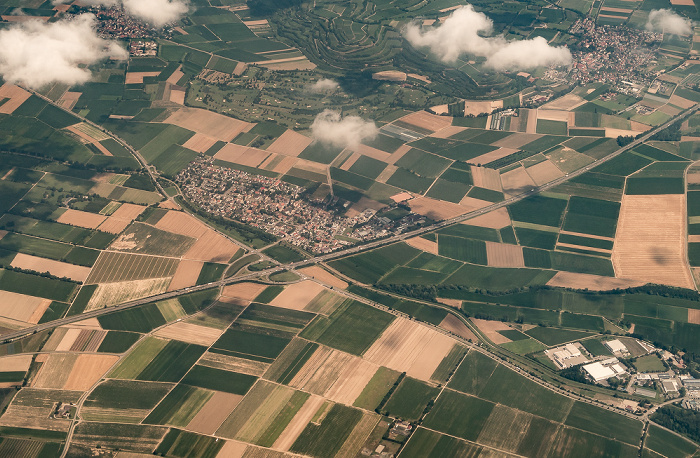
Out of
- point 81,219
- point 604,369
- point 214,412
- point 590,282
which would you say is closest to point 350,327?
point 214,412

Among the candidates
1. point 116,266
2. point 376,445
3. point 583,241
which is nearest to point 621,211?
point 583,241

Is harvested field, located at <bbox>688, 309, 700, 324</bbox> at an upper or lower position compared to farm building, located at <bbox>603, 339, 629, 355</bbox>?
upper

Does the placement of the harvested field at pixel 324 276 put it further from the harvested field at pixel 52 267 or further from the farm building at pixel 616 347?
the farm building at pixel 616 347

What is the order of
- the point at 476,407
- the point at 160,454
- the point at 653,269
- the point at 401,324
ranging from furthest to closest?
the point at 653,269, the point at 401,324, the point at 476,407, the point at 160,454

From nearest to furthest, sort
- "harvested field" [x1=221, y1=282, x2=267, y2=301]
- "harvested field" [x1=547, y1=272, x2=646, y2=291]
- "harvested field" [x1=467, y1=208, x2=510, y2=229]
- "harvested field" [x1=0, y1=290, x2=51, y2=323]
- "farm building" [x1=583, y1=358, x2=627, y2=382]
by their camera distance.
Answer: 1. "farm building" [x1=583, y1=358, x2=627, y2=382]
2. "harvested field" [x1=0, y1=290, x2=51, y2=323]
3. "harvested field" [x1=221, y1=282, x2=267, y2=301]
4. "harvested field" [x1=547, y1=272, x2=646, y2=291]
5. "harvested field" [x1=467, y1=208, x2=510, y2=229]

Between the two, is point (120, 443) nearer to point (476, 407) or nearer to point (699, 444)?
point (476, 407)

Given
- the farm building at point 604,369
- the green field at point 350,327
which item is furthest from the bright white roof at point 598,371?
the green field at point 350,327

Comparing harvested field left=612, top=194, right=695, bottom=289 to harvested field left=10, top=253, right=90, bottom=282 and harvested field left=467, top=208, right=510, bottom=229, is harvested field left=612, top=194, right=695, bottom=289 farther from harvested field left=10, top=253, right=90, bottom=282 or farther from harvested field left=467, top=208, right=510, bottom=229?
harvested field left=10, top=253, right=90, bottom=282

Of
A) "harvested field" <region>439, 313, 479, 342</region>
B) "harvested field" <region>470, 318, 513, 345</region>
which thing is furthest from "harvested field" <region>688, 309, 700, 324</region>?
"harvested field" <region>439, 313, 479, 342</region>
